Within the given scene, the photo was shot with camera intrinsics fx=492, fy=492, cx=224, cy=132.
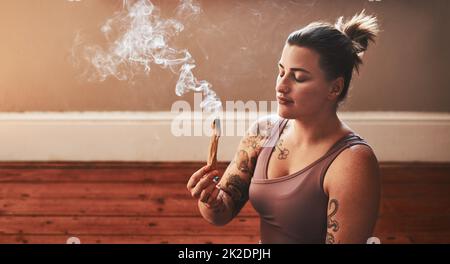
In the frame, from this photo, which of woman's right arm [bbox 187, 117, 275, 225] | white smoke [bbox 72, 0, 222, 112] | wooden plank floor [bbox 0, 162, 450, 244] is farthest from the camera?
white smoke [bbox 72, 0, 222, 112]

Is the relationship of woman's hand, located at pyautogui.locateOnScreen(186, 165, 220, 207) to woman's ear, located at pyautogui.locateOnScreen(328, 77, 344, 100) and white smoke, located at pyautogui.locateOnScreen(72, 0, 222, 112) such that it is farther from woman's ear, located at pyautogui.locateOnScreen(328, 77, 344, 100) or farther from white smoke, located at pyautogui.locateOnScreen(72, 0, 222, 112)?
white smoke, located at pyautogui.locateOnScreen(72, 0, 222, 112)

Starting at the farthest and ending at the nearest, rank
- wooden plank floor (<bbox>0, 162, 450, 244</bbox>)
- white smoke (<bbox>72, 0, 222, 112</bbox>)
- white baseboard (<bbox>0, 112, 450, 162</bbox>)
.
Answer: white baseboard (<bbox>0, 112, 450, 162</bbox>)
white smoke (<bbox>72, 0, 222, 112</bbox>)
wooden plank floor (<bbox>0, 162, 450, 244</bbox>)

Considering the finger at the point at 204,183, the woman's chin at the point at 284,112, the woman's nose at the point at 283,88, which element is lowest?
the finger at the point at 204,183

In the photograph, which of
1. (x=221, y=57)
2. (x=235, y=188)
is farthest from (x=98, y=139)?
(x=235, y=188)

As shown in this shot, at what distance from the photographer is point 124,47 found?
5.77ft

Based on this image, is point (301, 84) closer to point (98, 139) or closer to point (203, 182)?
point (203, 182)

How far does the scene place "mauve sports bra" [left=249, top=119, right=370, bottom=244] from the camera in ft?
2.36

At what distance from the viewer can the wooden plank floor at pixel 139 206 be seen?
138cm

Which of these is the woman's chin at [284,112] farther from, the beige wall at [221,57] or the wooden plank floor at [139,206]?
the beige wall at [221,57]

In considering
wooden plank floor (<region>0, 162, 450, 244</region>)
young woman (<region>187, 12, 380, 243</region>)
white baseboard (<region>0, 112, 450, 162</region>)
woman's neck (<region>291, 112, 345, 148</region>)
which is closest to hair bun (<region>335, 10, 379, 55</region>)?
young woman (<region>187, 12, 380, 243</region>)

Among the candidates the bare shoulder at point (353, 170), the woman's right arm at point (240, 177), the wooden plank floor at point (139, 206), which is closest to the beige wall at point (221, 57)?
the wooden plank floor at point (139, 206)
